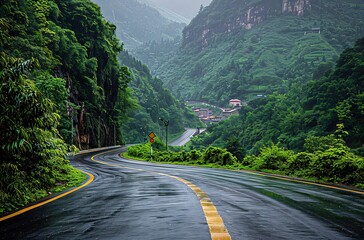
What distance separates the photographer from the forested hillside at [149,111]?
121062 millimetres

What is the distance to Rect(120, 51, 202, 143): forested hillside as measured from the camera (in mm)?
121062

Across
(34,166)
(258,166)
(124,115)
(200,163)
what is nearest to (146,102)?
(124,115)

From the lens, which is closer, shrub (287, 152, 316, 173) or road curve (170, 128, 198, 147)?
shrub (287, 152, 316, 173)

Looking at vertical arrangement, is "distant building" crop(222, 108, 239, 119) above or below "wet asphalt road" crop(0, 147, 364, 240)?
above

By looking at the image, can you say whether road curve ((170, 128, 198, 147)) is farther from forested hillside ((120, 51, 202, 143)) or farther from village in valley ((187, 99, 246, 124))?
village in valley ((187, 99, 246, 124))

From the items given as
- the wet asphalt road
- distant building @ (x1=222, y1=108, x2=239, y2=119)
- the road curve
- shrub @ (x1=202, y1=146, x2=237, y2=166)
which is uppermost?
distant building @ (x1=222, y1=108, x2=239, y2=119)

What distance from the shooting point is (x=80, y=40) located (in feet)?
192

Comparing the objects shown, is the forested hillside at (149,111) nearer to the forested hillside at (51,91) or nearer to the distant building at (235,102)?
the distant building at (235,102)

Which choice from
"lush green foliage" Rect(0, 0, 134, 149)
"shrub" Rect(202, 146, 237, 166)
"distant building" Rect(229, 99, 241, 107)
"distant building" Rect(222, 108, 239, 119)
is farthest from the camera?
"distant building" Rect(229, 99, 241, 107)

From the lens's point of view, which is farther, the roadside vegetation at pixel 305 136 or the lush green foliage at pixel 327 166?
the roadside vegetation at pixel 305 136

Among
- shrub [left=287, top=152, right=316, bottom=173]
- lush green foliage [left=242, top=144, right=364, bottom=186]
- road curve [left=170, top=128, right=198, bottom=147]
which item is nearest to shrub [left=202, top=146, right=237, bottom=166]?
lush green foliage [left=242, top=144, right=364, bottom=186]

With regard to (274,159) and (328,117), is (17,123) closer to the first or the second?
(274,159)

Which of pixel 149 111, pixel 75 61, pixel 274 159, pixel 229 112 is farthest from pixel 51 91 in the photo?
pixel 229 112

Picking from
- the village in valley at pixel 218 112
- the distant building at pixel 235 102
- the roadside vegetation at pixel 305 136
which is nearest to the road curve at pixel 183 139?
the roadside vegetation at pixel 305 136
